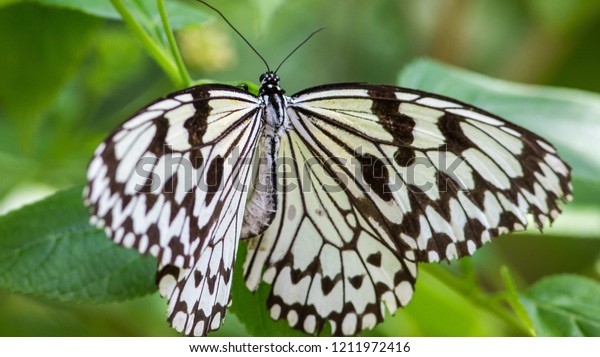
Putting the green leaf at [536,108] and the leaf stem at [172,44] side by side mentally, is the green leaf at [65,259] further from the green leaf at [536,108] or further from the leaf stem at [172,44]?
the green leaf at [536,108]

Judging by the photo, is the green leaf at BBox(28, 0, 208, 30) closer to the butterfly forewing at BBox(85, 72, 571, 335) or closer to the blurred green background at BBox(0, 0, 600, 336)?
the blurred green background at BBox(0, 0, 600, 336)

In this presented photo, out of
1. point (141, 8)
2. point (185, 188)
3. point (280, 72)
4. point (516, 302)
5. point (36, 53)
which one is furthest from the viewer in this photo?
point (280, 72)

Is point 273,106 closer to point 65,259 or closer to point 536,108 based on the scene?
point 65,259

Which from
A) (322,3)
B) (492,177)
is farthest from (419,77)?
(322,3)

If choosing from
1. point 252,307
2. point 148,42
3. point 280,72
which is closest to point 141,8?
point 148,42

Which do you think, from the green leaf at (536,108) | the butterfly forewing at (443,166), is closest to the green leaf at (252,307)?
the butterfly forewing at (443,166)
